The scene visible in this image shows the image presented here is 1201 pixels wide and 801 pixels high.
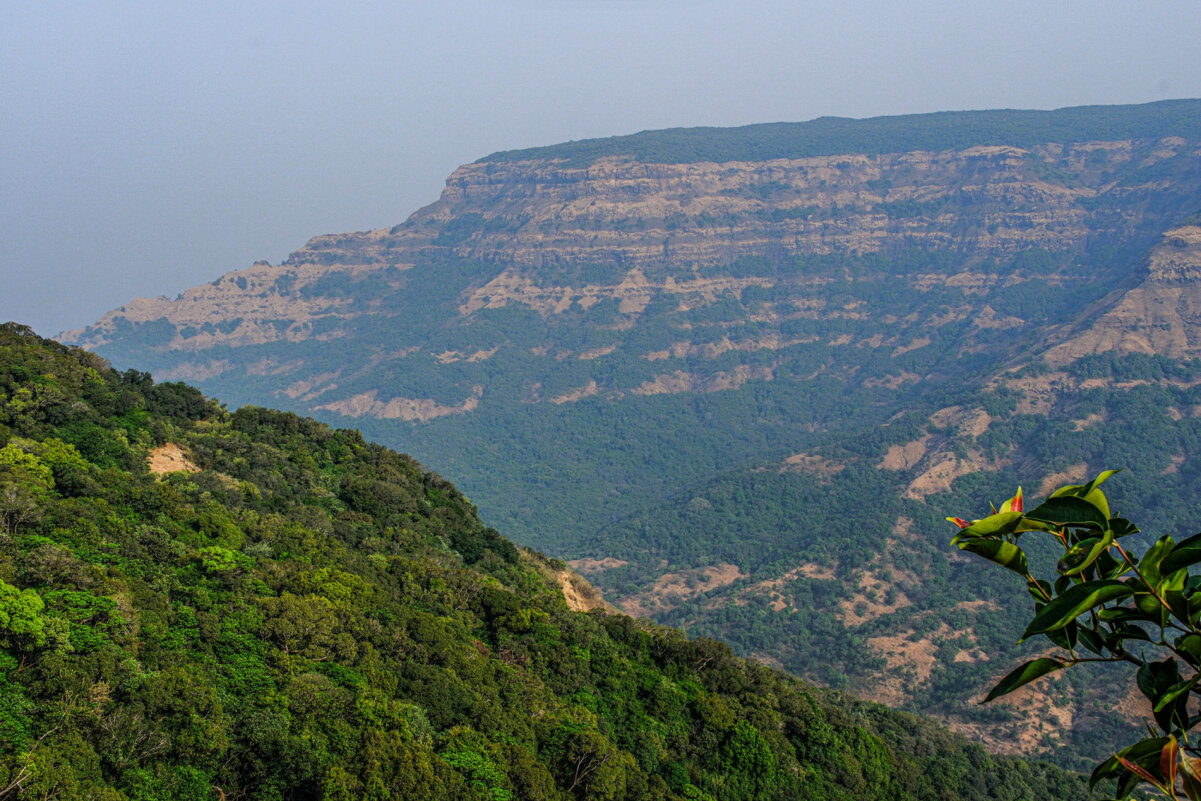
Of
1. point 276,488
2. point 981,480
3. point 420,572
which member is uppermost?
point 276,488

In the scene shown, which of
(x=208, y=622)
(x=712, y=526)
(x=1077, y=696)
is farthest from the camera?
(x=712, y=526)

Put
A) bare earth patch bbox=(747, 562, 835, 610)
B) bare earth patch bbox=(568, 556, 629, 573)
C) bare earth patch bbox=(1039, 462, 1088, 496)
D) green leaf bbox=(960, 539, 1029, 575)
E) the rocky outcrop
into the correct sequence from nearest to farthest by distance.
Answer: green leaf bbox=(960, 539, 1029, 575), bare earth patch bbox=(1039, 462, 1088, 496), bare earth patch bbox=(747, 562, 835, 610), bare earth patch bbox=(568, 556, 629, 573), the rocky outcrop

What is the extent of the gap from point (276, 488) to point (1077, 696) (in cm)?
9318

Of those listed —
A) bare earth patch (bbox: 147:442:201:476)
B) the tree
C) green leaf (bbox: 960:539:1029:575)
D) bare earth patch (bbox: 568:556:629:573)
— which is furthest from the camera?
bare earth patch (bbox: 568:556:629:573)

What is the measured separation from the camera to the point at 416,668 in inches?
1560

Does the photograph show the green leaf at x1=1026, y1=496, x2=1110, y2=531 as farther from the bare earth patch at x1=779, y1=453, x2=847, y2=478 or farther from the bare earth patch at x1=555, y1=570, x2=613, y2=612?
the bare earth patch at x1=779, y1=453, x2=847, y2=478

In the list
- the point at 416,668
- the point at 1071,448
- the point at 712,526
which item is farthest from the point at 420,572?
the point at 1071,448

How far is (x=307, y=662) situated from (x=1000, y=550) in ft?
117

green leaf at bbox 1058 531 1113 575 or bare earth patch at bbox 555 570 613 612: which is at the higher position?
green leaf at bbox 1058 531 1113 575

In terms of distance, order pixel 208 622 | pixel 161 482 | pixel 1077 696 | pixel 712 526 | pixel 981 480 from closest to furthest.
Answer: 1. pixel 208 622
2. pixel 161 482
3. pixel 1077 696
4. pixel 981 480
5. pixel 712 526

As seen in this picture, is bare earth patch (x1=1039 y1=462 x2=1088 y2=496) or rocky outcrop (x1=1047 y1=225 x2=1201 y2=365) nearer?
bare earth patch (x1=1039 y1=462 x2=1088 y2=496)

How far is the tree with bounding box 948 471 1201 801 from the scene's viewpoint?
6.37 meters

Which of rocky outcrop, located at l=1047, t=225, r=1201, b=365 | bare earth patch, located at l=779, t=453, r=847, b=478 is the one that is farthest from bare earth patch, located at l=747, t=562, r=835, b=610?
rocky outcrop, located at l=1047, t=225, r=1201, b=365

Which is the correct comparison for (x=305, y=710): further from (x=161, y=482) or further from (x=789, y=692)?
(x=789, y=692)
